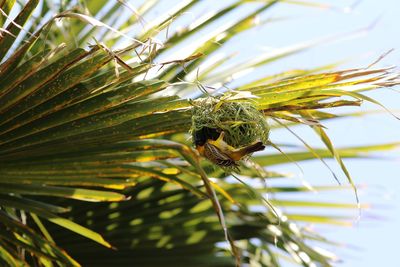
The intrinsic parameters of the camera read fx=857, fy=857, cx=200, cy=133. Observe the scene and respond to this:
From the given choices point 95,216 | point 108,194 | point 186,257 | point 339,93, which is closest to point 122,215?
point 95,216

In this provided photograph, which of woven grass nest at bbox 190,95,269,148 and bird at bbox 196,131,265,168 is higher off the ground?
woven grass nest at bbox 190,95,269,148

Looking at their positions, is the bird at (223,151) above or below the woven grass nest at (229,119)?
below

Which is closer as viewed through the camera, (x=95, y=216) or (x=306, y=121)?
(x=306, y=121)

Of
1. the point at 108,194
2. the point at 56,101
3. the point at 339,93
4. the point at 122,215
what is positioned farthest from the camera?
the point at 122,215

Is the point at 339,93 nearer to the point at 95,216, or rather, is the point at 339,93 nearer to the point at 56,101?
the point at 56,101
